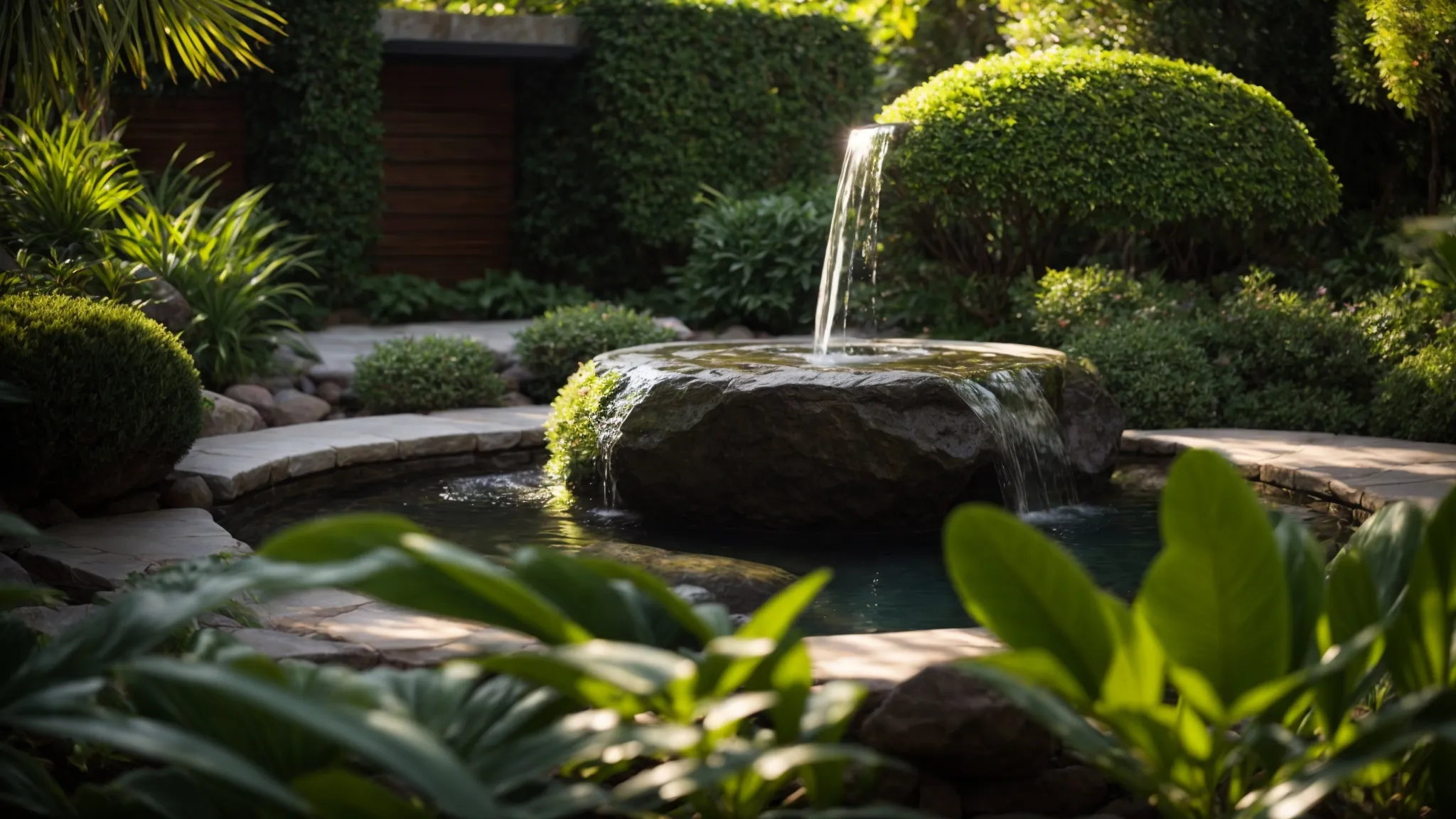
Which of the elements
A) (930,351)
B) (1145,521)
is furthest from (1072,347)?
(1145,521)

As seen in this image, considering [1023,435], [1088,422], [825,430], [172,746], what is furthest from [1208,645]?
[1088,422]

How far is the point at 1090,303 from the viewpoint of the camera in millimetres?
8703

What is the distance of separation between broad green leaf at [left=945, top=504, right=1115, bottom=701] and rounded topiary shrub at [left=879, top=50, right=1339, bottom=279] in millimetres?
7199

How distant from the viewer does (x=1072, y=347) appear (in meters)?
8.19

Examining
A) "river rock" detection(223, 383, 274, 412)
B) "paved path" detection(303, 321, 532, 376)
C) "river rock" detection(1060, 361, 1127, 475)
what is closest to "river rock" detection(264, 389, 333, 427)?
"river rock" detection(223, 383, 274, 412)

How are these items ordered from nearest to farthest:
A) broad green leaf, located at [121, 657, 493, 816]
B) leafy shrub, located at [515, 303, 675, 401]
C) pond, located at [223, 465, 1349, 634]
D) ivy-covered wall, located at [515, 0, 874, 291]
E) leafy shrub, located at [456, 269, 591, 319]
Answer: broad green leaf, located at [121, 657, 493, 816] < pond, located at [223, 465, 1349, 634] < leafy shrub, located at [515, 303, 675, 401] < leafy shrub, located at [456, 269, 591, 319] < ivy-covered wall, located at [515, 0, 874, 291]

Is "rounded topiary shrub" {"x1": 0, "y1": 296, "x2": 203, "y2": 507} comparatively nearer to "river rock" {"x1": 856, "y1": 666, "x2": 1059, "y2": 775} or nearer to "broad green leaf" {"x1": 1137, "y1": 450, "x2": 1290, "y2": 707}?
"river rock" {"x1": 856, "y1": 666, "x2": 1059, "y2": 775}

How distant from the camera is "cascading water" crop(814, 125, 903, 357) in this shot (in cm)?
768

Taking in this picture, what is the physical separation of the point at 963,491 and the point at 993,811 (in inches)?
116

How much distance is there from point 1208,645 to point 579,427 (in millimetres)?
4211

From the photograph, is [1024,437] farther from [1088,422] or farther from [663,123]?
[663,123]

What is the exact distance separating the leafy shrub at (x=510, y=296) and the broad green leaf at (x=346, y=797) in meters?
10.2

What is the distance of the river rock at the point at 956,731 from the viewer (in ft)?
8.59

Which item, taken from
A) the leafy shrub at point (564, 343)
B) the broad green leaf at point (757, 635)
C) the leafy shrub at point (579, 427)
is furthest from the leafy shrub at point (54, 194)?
the broad green leaf at point (757, 635)
